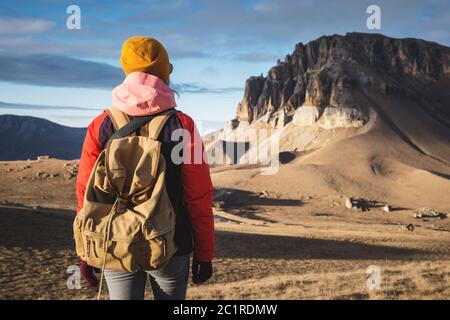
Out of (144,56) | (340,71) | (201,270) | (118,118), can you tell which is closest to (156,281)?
(201,270)

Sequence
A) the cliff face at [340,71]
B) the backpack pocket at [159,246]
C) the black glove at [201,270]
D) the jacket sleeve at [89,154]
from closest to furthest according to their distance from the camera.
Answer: the backpack pocket at [159,246]
the jacket sleeve at [89,154]
the black glove at [201,270]
the cliff face at [340,71]

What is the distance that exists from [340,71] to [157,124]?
97.8 m

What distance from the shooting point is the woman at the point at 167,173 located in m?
3.34

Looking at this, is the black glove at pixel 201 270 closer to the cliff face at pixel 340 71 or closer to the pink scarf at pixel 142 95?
the pink scarf at pixel 142 95

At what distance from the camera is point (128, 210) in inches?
126

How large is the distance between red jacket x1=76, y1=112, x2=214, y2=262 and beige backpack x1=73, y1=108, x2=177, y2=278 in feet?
0.64

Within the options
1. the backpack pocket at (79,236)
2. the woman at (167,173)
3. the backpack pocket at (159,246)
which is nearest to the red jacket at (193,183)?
the woman at (167,173)

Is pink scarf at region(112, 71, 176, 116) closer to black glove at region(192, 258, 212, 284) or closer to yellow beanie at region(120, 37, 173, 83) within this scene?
yellow beanie at region(120, 37, 173, 83)

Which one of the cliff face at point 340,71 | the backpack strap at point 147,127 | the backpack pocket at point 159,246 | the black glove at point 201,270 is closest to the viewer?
the backpack pocket at point 159,246

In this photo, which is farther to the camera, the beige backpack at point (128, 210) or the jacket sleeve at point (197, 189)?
the jacket sleeve at point (197, 189)

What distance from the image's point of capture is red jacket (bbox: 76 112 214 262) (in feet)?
11.0

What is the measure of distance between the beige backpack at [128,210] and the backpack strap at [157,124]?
20 millimetres

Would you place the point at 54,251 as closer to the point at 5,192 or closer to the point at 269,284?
the point at 269,284
